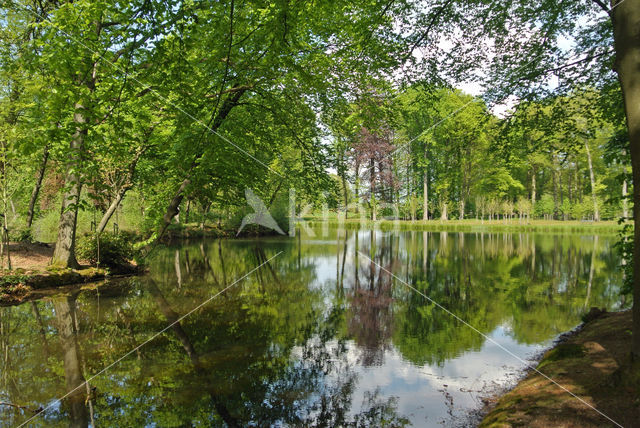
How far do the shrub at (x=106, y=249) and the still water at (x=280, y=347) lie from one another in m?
1.77

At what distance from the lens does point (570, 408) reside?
373 centimetres

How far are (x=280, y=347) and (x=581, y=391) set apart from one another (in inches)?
193

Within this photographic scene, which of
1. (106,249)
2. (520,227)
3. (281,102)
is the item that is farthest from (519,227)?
(106,249)

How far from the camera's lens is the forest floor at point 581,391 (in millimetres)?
3469

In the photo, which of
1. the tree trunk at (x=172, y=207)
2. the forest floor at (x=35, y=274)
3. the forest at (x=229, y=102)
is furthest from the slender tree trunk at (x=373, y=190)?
the tree trunk at (x=172, y=207)

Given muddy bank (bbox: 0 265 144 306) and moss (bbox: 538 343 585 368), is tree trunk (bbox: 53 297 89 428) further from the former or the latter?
moss (bbox: 538 343 585 368)

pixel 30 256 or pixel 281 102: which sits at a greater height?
pixel 281 102

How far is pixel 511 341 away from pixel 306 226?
48241 millimetres

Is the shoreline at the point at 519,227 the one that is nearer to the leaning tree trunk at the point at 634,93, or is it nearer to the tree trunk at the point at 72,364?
the tree trunk at the point at 72,364

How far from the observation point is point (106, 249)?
51.6ft

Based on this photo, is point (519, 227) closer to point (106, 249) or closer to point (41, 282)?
point (106, 249)

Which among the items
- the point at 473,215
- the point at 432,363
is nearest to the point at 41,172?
the point at 432,363

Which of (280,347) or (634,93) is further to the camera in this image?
(280,347)

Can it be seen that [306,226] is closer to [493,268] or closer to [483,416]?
[493,268]
